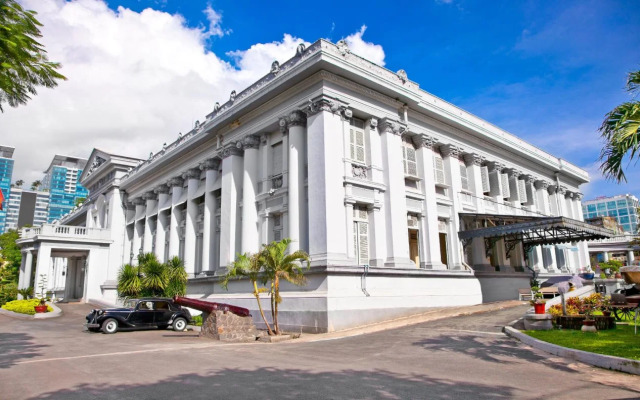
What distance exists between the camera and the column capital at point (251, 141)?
23.5 m

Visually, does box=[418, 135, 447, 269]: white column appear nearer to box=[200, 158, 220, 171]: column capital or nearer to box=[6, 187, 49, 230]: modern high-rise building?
box=[200, 158, 220, 171]: column capital

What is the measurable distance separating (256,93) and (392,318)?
12.7 m

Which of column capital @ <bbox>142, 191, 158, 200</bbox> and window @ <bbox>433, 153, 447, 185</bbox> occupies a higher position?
column capital @ <bbox>142, 191, 158, 200</bbox>

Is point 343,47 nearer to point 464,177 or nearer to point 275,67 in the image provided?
point 275,67

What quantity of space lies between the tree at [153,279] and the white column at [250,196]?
19.0ft

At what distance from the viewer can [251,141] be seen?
23516 millimetres

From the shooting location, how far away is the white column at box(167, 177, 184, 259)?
30578 millimetres

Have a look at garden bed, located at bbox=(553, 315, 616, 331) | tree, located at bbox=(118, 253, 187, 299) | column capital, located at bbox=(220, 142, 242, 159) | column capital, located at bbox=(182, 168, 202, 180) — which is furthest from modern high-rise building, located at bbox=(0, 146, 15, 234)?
garden bed, located at bbox=(553, 315, 616, 331)

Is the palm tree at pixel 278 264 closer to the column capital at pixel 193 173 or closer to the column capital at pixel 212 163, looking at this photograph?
the column capital at pixel 212 163

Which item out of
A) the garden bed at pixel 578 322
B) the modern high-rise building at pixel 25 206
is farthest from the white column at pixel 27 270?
the modern high-rise building at pixel 25 206

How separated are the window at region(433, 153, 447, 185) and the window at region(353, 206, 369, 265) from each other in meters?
6.63

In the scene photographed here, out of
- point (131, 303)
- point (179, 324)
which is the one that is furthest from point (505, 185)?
point (131, 303)

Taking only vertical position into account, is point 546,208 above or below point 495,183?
below

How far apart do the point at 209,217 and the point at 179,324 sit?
829 cm
